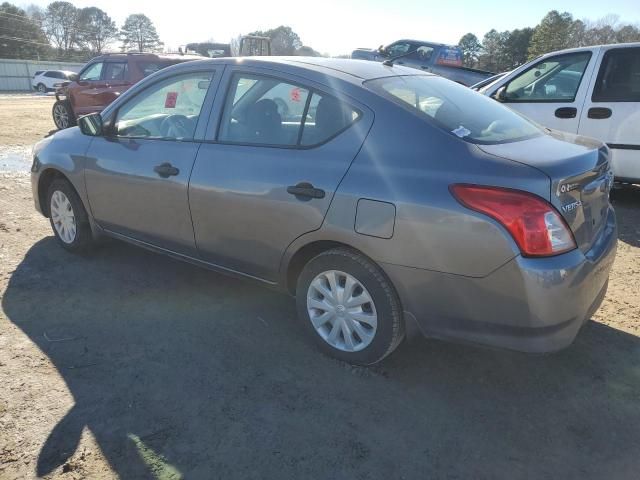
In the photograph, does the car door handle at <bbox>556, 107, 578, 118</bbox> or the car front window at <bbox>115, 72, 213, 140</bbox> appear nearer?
the car front window at <bbox>115, 72, 213, 140</bbox>

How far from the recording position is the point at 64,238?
4586 mm

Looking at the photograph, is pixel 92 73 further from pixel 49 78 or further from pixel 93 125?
pixel 49 78

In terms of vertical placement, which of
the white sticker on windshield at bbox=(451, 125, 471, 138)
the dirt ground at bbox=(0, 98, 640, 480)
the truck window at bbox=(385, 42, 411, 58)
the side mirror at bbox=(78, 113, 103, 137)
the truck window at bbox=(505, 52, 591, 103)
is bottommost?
the dirt ground at bbox=(0, 98, 640, 480)

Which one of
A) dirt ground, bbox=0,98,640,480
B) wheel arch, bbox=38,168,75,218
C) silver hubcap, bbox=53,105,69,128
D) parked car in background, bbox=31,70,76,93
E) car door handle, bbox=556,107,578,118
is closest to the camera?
dirt ground, bbox=0,98,640,480

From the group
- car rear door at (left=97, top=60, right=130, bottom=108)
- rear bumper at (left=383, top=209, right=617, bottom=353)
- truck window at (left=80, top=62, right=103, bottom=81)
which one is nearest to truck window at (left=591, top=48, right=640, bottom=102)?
rear bumper at (left=383, top=209, right=617, bottom=353)

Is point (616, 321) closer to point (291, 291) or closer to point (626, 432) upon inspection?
point (626, 432)

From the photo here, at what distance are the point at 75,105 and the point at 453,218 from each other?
1217 cm

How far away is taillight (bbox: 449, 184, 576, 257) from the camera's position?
2.29 metres

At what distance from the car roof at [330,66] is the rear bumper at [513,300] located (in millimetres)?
1186

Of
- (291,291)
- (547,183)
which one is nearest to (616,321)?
(547,183)

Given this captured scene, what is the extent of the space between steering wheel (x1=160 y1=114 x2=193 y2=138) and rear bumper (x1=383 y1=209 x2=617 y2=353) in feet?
5.73

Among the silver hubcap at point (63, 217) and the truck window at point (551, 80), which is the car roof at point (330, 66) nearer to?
the silver hubcap at point (63, 217)

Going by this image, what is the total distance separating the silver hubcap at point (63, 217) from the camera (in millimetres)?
4449

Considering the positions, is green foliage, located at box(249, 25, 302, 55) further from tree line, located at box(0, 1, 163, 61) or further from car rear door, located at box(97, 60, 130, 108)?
car rear door, located at box(97, 60, 130, 108)
